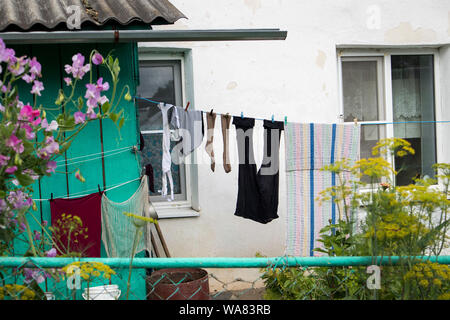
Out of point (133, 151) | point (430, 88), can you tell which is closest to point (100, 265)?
point (133, 151)

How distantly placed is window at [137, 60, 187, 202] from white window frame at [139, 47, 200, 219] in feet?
0.16

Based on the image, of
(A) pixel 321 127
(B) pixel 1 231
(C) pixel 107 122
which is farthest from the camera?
(A) pixel 321 127

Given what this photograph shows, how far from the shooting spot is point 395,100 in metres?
4.90

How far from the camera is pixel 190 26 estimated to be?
4277mm

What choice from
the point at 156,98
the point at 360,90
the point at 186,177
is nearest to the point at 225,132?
the point at 186,177

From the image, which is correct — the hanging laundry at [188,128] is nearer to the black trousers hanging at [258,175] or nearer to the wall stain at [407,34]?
the black trousers hanging at [258,175]

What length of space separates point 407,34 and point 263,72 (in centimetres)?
155

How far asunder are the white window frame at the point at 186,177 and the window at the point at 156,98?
0.05 meters

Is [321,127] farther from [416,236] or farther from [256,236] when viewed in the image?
[416,236]

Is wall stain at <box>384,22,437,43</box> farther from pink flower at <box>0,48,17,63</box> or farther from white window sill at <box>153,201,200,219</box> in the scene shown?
pink flower at <box>0,48,17,63</box>

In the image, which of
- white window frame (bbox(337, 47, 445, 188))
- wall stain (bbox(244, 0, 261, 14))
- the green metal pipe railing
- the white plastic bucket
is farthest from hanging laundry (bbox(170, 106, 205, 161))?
the green metal pipe railing

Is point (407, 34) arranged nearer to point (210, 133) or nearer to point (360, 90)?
point (360, 90)

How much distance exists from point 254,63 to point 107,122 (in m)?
1.80

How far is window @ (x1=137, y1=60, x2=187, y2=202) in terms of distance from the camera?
4.48 meters
